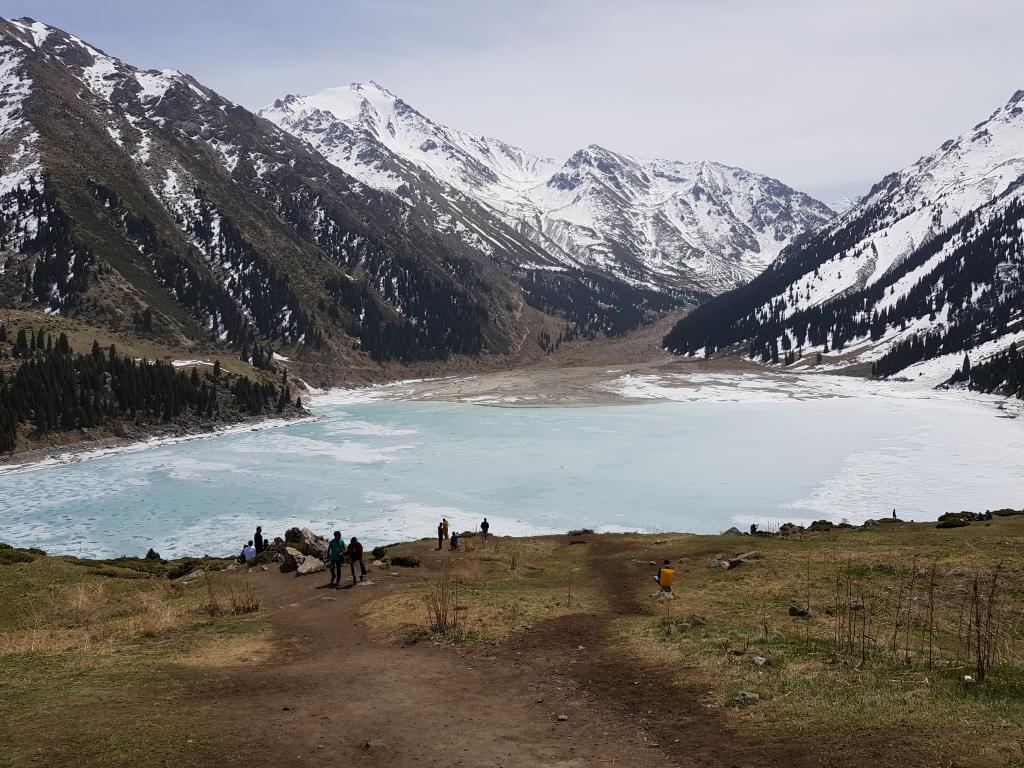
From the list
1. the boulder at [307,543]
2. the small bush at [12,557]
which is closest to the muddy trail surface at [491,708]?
the boulder at [307,543]

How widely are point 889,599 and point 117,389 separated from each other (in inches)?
4888

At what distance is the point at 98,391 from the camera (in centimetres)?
11506

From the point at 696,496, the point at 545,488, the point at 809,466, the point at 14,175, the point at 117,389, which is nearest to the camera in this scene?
the point at 696,496

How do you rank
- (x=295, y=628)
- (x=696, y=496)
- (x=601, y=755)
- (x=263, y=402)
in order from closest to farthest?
(x=601, y=755) → (x=295, y=628) → (x=696, y=496) → (x=263, y=402)

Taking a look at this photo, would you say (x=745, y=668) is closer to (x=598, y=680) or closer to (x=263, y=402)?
(x=598, y=680)

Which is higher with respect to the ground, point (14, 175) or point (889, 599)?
point (14, 175)

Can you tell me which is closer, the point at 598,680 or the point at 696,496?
the point at 598,680

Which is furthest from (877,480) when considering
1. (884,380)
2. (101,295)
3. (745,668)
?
(101,295)

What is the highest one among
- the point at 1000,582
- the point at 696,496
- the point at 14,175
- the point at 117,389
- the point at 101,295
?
the point at 14,175

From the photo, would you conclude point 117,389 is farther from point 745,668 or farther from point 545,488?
point 745,668

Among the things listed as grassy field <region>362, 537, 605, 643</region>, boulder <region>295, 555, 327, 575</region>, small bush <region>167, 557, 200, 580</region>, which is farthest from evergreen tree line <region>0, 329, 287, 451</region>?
grassy field <region>362, 537, 605, 643</region>

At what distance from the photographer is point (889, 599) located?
26891 mm

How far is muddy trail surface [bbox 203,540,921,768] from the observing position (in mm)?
13656

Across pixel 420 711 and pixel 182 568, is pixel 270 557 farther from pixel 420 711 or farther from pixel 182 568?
pixel 420 711
